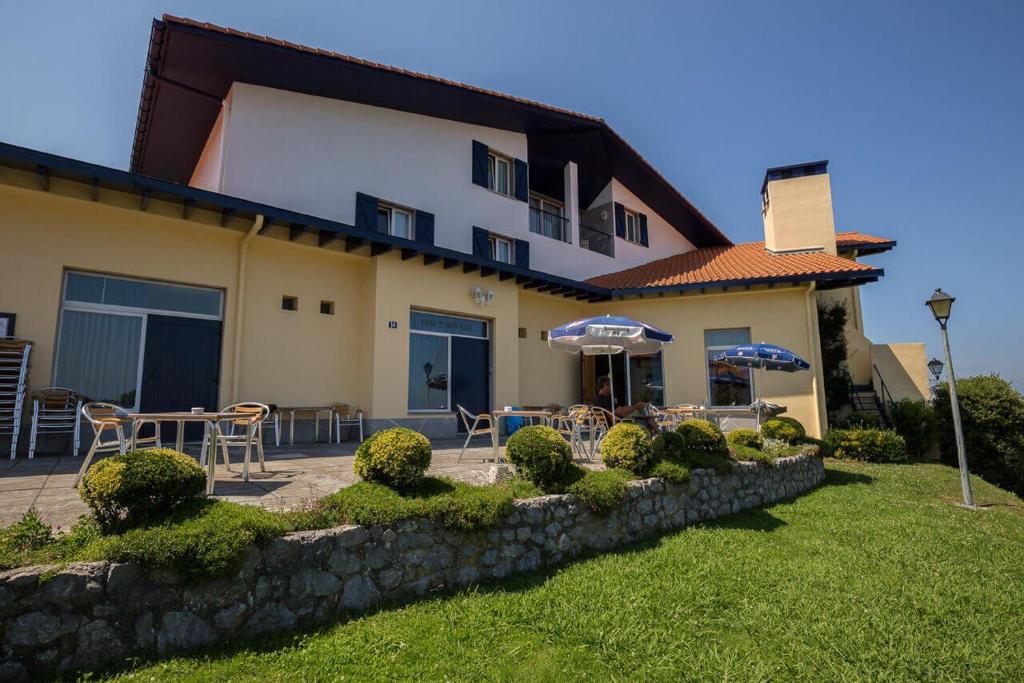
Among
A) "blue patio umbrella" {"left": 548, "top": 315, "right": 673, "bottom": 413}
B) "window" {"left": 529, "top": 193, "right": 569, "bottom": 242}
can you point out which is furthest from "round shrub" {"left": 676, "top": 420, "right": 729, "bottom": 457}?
"window" {"left": 529, "top": 193, "right": 569, "bottom": 242}

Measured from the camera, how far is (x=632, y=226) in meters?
17.1

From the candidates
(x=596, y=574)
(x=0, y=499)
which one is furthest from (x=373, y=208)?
(x=596, y=574)

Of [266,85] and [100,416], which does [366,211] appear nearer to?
[266,85]

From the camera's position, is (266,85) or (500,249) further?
→ (500,249)

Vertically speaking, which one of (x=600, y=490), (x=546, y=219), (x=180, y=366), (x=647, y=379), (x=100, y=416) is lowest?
(x=600, y=490)

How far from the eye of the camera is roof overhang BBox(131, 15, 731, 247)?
28.8ft

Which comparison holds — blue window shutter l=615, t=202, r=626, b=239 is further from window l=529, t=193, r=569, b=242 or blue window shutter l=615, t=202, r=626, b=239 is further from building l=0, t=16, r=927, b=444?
window l=529, t=193, r=569, b=242

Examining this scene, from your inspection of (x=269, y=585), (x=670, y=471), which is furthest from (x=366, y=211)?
(x=269, y=585)

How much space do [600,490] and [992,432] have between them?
14052 mm

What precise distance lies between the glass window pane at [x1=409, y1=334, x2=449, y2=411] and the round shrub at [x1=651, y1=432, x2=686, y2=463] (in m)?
5.41

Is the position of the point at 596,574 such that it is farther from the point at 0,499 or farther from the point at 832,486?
the point at 832,486

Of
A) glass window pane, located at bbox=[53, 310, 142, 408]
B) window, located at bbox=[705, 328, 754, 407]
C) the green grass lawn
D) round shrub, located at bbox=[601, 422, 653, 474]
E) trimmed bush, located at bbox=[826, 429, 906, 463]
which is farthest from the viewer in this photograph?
window, located at bbox=[705, 328, 754, 407]

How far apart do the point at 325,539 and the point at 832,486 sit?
27.8 feet

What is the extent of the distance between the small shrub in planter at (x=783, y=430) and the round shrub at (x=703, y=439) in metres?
2.92
